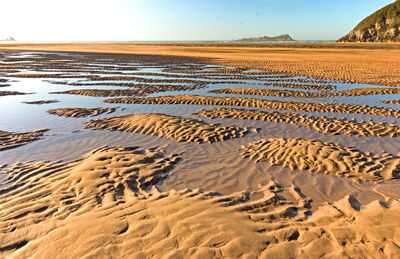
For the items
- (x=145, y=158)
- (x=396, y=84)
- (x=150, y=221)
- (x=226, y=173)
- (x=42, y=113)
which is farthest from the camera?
(x=396, y=84)

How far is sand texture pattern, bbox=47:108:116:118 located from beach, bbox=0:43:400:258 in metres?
0.04

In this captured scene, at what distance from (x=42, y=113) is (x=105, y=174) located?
247 inches

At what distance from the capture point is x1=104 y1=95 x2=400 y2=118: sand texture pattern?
356 inches

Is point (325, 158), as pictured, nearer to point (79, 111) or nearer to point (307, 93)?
point (307, 93)

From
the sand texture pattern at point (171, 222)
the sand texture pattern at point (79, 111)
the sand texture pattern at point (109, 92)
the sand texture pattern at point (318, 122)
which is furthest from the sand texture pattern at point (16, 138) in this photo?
the sand texture pattern at point (109, 92)

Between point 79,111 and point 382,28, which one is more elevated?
point 382,28

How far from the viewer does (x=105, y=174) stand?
443 cm

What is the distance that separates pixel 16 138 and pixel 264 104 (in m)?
8.66

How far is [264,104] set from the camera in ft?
32.9

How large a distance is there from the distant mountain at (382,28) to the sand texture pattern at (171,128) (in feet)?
356

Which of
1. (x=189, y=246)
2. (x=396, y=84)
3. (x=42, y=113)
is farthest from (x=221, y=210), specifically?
(x=396, y=84)

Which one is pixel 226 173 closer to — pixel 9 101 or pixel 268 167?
pixel 268 167

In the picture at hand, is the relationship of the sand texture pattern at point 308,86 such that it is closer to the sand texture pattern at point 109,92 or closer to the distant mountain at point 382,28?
the sand texture pattern at point 109,92

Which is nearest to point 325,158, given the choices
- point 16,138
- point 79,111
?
point 16,138
